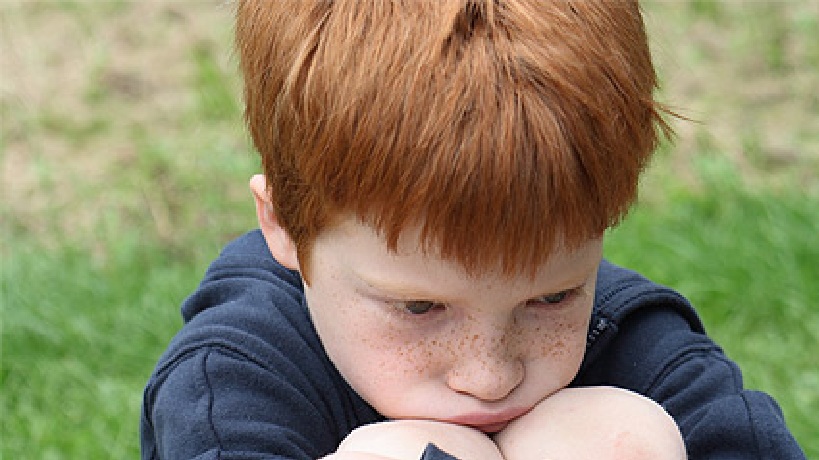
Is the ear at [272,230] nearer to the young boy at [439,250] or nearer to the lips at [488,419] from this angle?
the young boy at [439,250]

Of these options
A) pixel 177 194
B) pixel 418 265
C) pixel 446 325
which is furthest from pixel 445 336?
pixel 177 194

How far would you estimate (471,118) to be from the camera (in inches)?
78.3

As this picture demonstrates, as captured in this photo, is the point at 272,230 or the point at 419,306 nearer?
the point at 419,306

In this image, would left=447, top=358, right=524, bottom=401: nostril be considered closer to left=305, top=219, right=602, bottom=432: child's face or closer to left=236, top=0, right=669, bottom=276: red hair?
left=305, top=219, right=602, bottom=432: child's face

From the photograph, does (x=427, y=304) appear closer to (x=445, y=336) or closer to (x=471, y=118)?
(x=445, y=336)

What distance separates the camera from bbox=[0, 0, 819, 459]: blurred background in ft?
13.0

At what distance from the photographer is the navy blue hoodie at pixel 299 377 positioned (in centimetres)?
231

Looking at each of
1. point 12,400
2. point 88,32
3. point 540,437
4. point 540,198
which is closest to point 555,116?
point 540,198

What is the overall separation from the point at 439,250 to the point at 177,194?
305 cm

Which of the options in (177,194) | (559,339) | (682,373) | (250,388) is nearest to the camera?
(559,339)

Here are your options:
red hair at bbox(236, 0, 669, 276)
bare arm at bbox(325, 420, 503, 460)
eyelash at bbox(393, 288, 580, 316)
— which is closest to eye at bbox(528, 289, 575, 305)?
eyelash at bbox(393, 288, 580, 316)

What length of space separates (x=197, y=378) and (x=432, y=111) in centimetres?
64

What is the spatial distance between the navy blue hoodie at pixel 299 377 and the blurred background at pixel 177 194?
105 centimetres

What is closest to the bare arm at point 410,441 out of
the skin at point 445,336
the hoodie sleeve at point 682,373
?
the skin at point 445,336
